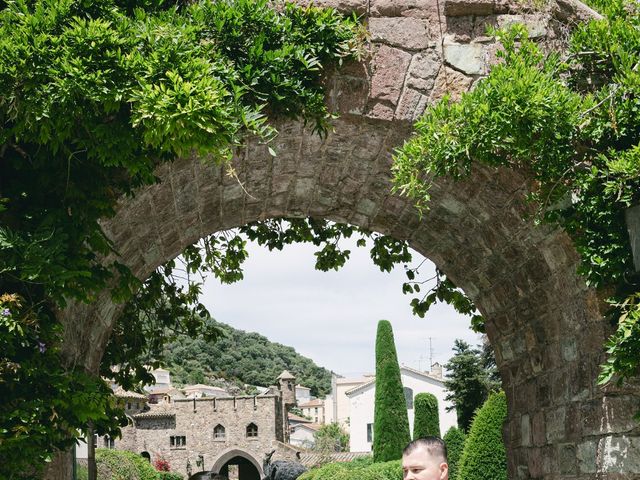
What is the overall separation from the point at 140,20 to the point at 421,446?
6.29 ft

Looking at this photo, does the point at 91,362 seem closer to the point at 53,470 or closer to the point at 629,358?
the point at 53,470

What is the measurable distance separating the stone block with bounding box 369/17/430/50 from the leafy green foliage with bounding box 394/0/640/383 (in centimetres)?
37

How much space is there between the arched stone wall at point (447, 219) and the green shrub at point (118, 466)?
21420 millimetres

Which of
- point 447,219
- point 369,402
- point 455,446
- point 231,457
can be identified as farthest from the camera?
point 369,402

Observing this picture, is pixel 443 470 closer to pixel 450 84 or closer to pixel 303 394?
pixel 450 84

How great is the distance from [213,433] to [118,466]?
19.7 m

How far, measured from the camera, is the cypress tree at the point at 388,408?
27234 millimetres

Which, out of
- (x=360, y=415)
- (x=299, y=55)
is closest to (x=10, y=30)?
A: (x=299, y=55)

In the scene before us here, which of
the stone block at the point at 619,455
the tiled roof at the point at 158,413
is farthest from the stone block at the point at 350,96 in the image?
the tiled roof at the point at 158,413

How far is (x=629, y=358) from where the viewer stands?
3.44m

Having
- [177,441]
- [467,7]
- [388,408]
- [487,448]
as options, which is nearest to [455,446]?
[388,408]

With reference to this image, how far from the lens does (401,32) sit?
3922mm

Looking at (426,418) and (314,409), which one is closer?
(426,418)

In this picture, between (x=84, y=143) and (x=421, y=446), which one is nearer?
(x=421, y=446)
